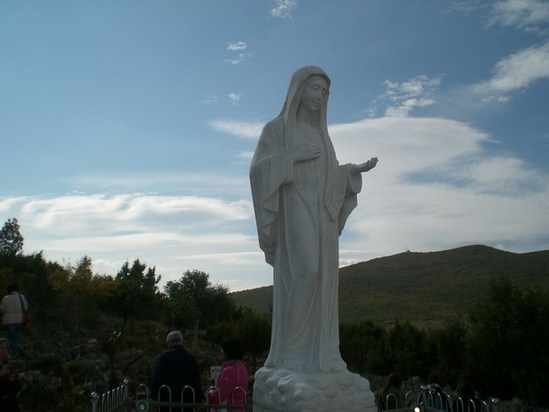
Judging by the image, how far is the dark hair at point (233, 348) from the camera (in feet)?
19.9

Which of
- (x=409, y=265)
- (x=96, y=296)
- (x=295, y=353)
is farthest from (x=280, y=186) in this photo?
(x=409, y=265)

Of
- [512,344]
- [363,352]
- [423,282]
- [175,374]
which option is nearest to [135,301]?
[363,352]

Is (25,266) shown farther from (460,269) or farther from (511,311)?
(460,269)

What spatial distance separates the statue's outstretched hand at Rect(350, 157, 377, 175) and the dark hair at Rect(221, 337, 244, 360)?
93.8 inches

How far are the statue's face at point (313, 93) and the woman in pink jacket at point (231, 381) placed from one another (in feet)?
9.11

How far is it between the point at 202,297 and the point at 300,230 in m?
27.8

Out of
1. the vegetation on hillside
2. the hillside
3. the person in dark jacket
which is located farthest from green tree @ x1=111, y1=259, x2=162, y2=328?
the person in dark jacket

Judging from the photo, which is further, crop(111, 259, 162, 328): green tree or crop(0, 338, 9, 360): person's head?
crop(111, 259, 162, 328): green tree

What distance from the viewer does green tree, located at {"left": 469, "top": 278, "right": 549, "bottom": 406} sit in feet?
47.1

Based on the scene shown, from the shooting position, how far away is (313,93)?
6.12 m

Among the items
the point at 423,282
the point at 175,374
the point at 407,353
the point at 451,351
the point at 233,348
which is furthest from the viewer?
the point at 423,282

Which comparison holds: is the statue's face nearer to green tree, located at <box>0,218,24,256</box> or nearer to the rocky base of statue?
the rocky base of statue

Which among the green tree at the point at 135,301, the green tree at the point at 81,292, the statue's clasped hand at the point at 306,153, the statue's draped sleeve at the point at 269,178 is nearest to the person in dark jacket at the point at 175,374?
the statue's draped sleeve at the point at 269,178

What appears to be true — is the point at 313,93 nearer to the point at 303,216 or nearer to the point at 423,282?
the point at 303,216
